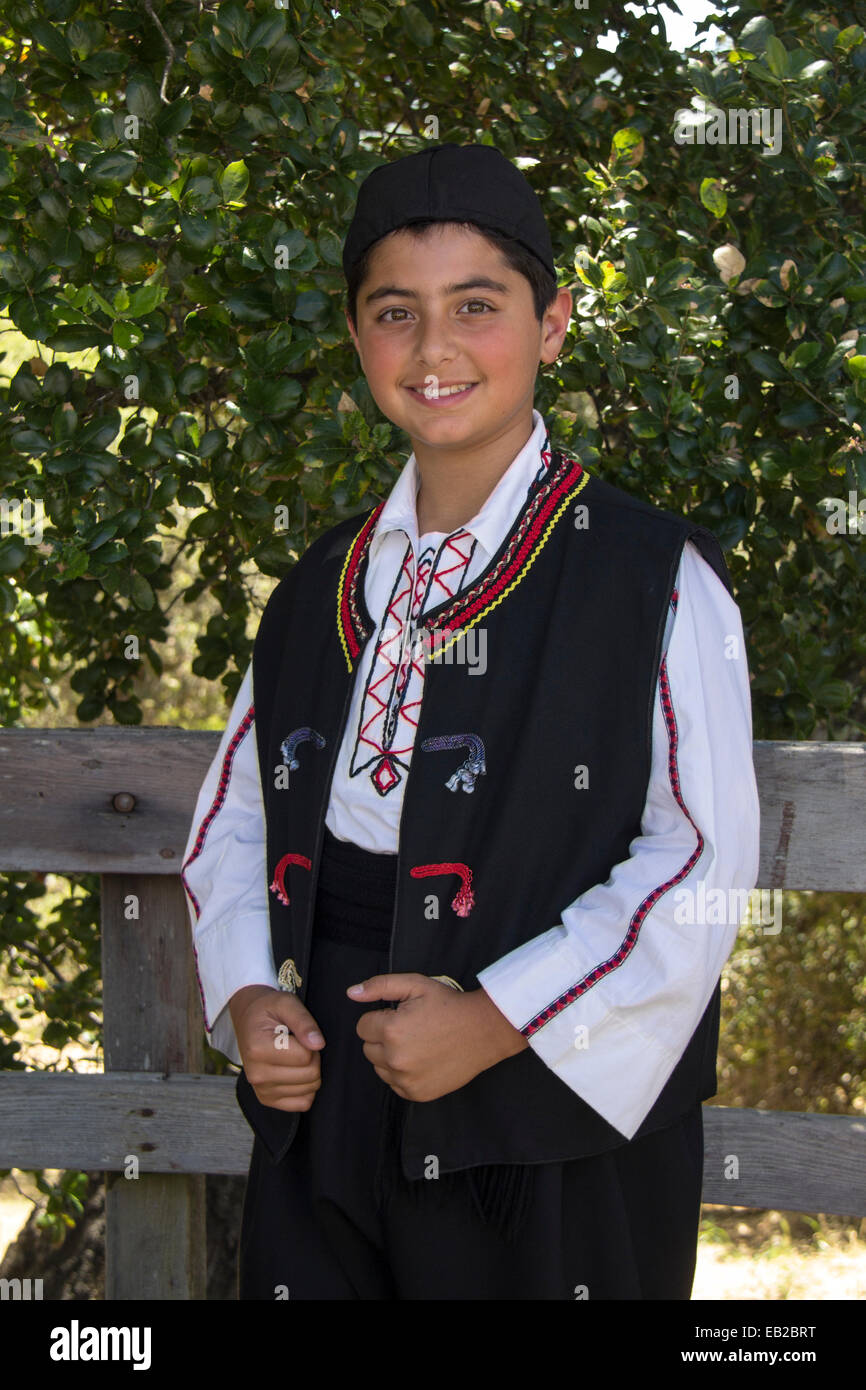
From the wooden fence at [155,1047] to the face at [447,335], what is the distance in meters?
0.73

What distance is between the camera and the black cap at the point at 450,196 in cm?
159

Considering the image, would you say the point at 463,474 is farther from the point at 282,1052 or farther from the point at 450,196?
the point at 282,1052

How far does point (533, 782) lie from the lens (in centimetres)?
152

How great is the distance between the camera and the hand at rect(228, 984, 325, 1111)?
159cm

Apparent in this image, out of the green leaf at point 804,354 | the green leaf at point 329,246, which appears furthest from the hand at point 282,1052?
the green leaf at point 804,354

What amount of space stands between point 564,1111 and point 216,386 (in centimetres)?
150

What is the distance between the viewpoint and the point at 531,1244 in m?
1.51

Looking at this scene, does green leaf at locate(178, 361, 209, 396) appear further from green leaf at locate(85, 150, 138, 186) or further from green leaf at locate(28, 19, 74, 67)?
green leaf at locate(28, 19, 74, 67)

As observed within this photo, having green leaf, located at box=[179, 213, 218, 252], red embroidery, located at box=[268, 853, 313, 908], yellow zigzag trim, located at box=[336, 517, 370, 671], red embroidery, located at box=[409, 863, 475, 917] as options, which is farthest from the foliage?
red embroidery, located at box=[409, 863, 475, 917]

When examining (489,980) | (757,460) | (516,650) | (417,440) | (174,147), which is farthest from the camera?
(757,460)

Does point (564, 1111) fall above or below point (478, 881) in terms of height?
below

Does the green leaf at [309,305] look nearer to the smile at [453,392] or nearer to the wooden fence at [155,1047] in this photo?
the smile at [453,392]
